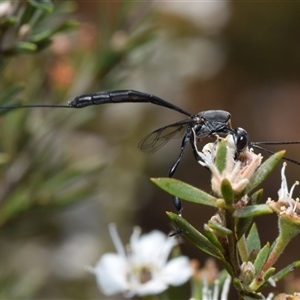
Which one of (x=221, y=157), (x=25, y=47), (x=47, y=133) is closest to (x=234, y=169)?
(x=221, y=157)

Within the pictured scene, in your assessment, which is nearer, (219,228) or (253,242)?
(219,228)

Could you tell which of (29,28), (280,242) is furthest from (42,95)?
(280,242)

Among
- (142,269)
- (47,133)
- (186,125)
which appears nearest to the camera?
(186,125)

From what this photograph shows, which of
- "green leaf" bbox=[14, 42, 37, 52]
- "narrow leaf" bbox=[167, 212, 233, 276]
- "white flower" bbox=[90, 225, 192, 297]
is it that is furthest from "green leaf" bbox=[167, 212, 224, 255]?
"green leaf" bbox=[14, 42, 37, 52]

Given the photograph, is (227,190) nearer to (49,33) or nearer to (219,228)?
(219,228)

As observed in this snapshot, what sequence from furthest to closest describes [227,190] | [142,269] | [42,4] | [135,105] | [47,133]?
[135,105], [47,133], [142,269], [42,4], [227,190]

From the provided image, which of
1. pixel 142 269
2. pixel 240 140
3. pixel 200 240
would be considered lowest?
pixel 142 269

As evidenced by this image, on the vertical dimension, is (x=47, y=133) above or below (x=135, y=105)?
below
